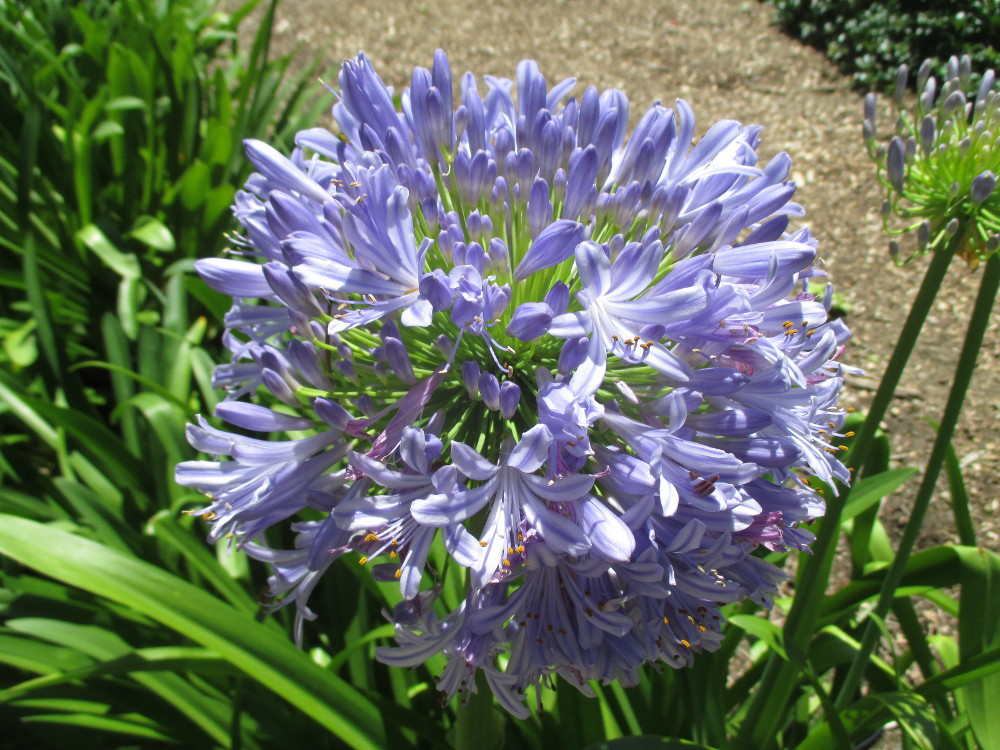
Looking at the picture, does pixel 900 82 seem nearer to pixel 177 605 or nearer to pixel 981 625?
pixel 981 625

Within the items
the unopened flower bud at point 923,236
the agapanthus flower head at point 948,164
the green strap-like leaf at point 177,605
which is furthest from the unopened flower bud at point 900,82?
the green strap-like leaf at point 177,605

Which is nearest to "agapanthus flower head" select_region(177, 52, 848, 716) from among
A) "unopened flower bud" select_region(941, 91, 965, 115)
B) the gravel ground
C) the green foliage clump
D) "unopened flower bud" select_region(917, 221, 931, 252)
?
"unopened flower bud" select_region(917, 221, 931, 252)

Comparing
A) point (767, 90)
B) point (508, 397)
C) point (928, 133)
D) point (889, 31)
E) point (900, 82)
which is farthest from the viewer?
point (767, 90)

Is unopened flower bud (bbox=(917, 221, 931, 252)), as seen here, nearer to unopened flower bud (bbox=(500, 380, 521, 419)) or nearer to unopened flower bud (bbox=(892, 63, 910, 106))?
unopened flower bud (bbox=(892, 63, 910, 106))

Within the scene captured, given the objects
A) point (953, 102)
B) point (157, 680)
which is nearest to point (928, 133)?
point (953, 102)

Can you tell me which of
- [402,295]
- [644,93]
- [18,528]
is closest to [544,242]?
[402,295]

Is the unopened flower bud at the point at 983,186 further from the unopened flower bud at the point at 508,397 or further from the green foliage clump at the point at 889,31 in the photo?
the green foliage clump at the point at 889,31
